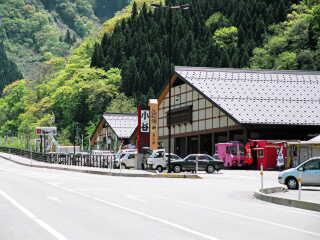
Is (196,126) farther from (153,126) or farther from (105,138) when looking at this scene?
(105,138)

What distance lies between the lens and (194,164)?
1955 inches

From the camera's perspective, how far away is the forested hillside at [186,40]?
120 metres

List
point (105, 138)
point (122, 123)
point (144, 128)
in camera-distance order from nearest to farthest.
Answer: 1. point (144, 128)
2. point (122, 123)
3. point (105, 138)

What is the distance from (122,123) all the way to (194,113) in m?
29.7

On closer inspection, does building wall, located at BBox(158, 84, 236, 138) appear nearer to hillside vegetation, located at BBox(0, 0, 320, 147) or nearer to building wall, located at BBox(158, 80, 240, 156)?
building wall, located at BBox(158, 80, 240, 156)

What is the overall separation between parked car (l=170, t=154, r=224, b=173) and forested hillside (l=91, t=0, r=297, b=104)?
6415 cm

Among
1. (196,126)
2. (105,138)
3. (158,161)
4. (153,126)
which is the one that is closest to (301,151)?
(158,161)

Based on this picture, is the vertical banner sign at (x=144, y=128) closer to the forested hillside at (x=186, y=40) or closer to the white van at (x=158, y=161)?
the white van at (x=158, y=161)

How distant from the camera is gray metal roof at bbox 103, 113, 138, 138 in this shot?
9912 centimetres

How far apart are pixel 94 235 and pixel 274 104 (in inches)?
2181

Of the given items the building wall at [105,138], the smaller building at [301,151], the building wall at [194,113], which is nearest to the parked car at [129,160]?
the building wall at [194,113]

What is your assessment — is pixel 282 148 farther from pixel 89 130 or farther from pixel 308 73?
pixel 89 130

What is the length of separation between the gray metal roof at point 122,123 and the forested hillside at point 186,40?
15.0 m

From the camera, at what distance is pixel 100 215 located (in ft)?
53.3
